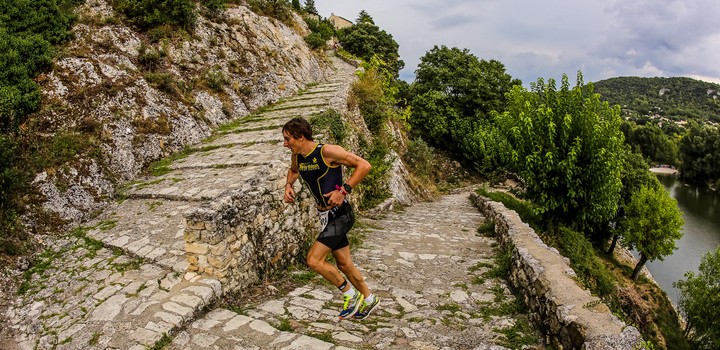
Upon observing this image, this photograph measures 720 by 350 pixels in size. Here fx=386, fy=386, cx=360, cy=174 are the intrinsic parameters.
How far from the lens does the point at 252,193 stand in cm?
534

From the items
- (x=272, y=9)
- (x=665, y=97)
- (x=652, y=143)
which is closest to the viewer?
(x=272, y=9)

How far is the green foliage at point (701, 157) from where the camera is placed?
5969 centimetres

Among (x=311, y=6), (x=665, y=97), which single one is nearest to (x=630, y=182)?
(x=311, y=6)

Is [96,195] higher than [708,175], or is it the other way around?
[96,195]

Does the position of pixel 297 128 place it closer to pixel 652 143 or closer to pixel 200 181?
pixel 200 181

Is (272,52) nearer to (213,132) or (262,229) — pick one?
(213,132)

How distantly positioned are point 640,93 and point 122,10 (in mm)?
215200

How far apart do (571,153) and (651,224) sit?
1777 cm

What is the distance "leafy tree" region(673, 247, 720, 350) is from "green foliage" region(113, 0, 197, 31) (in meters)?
24.5

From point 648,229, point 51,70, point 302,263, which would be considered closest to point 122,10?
point 51,70

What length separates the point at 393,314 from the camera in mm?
4453

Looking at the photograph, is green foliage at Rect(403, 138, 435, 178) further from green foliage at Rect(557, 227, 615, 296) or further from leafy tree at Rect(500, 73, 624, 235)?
green foliage at Rect(557, 227, 615, 296)

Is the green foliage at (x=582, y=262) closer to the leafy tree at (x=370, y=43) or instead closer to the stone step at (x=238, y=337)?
the stone step at (x=238, y=337)

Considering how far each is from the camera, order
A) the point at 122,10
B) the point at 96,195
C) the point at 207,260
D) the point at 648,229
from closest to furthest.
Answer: the point at 207,260, the point at 96,195, the point at 122,10, the point at 648,229
